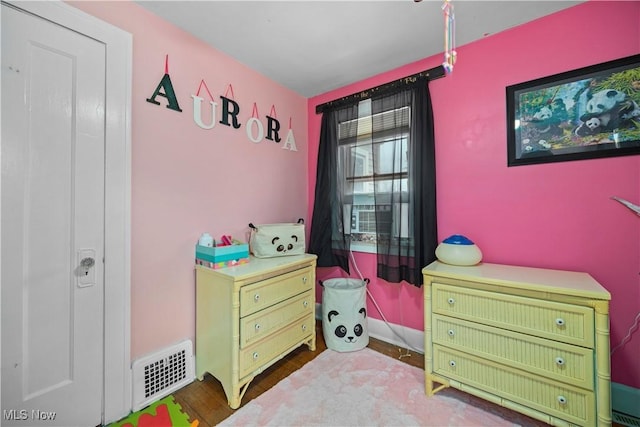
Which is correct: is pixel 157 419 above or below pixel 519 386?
below

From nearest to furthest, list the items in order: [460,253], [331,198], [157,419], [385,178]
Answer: [157,419] < [460,253] < [385,178] < [331,198]

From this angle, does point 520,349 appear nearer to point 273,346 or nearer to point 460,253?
point 460,253

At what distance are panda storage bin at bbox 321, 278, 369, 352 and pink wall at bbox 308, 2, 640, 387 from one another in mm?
393

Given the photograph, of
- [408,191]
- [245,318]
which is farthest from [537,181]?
[245,318]

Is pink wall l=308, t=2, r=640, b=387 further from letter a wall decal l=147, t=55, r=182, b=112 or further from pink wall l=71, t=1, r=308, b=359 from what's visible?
letter a wall decal l=147, t=55, r=182, b=112

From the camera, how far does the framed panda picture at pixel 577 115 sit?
4.45 feet

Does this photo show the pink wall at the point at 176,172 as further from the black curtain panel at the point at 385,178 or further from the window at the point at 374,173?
the window at the point at 374,173

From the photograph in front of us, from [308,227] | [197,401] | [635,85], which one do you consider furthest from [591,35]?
[197,401]

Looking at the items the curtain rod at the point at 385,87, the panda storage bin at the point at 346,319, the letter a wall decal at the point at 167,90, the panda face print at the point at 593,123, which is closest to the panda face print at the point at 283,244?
the panda storage bin at the point at 346,319

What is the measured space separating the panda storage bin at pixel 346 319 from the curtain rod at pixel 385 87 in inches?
67.6

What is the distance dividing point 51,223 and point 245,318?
1.09m

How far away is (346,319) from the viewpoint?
6.61ft

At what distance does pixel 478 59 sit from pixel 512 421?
7.63 ft

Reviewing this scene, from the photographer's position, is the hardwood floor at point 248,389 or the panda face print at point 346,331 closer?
the hardwood floor at point 248,389
